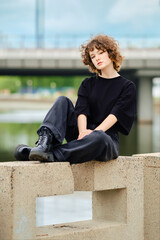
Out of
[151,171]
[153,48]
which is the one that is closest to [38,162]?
[151,171]

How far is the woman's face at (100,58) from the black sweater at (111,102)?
6.5 inches

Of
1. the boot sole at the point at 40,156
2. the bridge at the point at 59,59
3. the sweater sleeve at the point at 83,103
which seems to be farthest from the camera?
the bridge at the point at 59,59

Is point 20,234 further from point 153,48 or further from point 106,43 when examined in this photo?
point 153,48

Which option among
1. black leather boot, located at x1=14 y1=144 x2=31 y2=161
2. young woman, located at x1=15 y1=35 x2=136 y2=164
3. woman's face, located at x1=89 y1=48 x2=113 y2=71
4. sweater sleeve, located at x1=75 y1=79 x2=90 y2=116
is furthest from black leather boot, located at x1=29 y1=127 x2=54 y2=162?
woman's face, located at x1=89 y1=48 x2=113 y2=71

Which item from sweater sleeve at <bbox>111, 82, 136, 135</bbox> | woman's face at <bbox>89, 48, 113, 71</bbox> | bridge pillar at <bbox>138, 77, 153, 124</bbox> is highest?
bridge pillar at <bbox>138, 77, 153, 124</bbox>

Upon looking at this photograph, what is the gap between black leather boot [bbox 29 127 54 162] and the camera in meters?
4.11

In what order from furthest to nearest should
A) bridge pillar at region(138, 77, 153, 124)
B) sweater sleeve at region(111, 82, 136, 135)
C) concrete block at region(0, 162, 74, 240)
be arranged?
bridge pillar at region(138, 77, 153, 124) < sweater sleeve at region(111, 82, 136, 135) < concrete block at region(0, 162, 74, 240)

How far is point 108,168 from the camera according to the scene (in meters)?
4.46

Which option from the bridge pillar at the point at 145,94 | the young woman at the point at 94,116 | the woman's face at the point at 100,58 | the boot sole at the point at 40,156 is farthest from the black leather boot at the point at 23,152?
the bridge pillar at the point at 145,94

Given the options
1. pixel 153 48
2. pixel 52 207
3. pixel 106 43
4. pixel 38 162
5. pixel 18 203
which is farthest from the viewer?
pixel 153 48

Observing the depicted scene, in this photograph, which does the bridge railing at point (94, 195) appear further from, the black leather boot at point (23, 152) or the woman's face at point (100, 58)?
the woman's face at point (100, 58)

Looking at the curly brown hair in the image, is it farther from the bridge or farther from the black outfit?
the bridge

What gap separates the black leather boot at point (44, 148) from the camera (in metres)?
4.11

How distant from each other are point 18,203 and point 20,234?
0.28 meters
